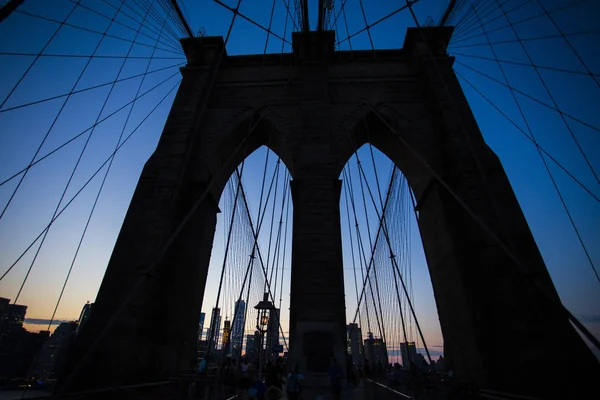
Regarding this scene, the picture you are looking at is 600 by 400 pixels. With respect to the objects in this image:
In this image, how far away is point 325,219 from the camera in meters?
8.76

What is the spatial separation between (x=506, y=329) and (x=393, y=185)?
7600 mm

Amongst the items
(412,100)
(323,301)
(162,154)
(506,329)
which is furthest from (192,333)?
(412,100)

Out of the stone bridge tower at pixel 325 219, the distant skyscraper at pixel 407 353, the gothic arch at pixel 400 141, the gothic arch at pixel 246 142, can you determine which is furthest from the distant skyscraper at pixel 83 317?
the gothic arch at pixel 400 141

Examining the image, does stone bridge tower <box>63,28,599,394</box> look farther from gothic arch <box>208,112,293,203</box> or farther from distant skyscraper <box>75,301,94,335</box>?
distant skyscraper <box>75,301,94,335</box>

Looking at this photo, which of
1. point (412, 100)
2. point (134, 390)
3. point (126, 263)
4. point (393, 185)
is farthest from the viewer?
point (393, 185)

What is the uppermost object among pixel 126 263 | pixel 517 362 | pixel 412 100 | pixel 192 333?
pixel 412 100

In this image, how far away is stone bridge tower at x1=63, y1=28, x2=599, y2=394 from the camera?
681 cm

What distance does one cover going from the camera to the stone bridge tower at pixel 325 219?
22.4 feet

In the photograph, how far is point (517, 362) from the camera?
658cm

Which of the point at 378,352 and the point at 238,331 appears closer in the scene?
the point at 378,352

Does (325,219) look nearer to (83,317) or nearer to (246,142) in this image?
(246,142)

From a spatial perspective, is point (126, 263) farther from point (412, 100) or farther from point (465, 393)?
point (412, 100)

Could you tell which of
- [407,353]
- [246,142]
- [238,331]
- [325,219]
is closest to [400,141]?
[325,219]

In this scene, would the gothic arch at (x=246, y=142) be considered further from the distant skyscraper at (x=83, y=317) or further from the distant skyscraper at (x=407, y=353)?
the distant skyscraper at (x=407, y=353)
